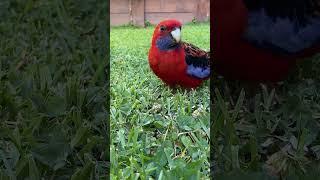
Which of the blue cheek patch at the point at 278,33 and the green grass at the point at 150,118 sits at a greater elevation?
the blue cheek patch at the point at 278,33

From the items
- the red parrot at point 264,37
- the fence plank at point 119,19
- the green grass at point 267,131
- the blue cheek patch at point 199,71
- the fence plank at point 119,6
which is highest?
the fence plank at point 119,6

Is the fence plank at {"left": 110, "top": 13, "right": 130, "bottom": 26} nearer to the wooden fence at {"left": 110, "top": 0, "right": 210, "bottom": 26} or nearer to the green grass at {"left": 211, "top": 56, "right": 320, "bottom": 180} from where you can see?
the wooden fence at {"left": 110, "top": 0, "right": 210, "bottom": 26}

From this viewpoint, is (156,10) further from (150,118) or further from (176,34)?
(150,118)

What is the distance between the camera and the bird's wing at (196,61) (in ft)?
1.87

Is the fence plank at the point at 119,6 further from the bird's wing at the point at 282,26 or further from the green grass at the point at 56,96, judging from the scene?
the bird's wing at the point at 282,26

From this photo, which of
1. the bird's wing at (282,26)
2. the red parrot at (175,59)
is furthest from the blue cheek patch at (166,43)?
the bird's wing at (282,26)

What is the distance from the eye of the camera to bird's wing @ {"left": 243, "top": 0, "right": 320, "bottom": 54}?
0.72 metres

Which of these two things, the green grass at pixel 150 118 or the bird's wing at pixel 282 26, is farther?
the bird's wing at pixel 282 26

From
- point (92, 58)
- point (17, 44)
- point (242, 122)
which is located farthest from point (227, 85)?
point (17, 44)

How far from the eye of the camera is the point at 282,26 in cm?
73

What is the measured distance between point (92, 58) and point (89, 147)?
0.86 ft

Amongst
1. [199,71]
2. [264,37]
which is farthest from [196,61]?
[264,37]

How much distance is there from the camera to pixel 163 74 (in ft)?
2.21

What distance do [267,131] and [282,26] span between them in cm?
15
